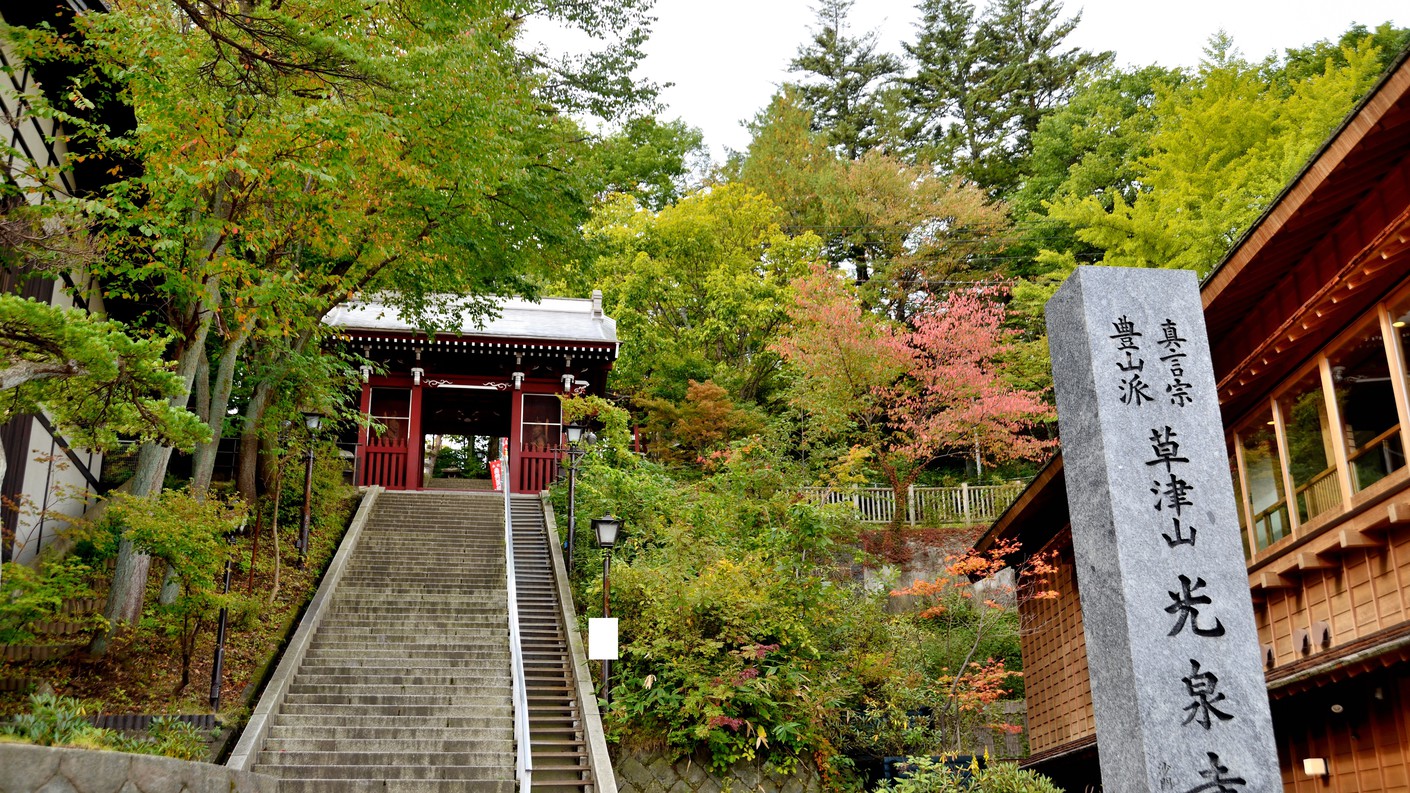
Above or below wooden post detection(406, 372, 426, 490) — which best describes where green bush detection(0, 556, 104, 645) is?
below

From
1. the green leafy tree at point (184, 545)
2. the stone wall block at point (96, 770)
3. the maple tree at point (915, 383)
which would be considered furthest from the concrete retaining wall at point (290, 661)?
the maple tree at point (915, 383)

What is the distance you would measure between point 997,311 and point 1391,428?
51.7 ft

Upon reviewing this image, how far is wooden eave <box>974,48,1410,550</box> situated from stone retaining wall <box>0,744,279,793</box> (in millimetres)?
9508

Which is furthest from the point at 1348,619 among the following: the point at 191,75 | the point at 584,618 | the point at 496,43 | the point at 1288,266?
the point at 496,43

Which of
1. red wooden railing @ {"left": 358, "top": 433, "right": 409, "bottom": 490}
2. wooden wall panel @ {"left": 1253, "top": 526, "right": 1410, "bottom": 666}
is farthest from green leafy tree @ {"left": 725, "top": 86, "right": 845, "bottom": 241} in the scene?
wooden wall panel @ {"left": 1253, "top": 526, "right": 1410, "bottom": 666}

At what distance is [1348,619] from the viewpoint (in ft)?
24.9

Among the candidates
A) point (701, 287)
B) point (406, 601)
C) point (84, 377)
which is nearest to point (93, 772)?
point (84, 377)

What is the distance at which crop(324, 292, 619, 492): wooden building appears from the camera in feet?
73.9

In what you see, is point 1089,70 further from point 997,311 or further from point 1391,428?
point 1391,428

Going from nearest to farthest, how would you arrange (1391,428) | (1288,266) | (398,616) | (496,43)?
1. (1391,428)
2. (1288,266)
3. (398,616)
4. (496,43)

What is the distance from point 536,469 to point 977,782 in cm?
1508

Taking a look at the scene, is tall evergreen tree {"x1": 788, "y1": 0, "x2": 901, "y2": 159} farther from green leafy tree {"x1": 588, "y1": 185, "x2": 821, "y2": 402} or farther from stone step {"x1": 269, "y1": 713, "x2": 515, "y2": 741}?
stone step {"x1": 269, "y1": 713, "x2": 515, "y2": 741}

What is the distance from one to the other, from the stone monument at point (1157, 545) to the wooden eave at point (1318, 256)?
1.97m

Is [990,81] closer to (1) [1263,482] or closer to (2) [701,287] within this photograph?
(2) [701,287]
